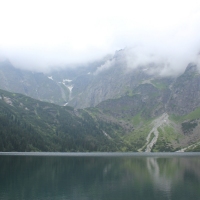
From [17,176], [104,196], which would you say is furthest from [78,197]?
[17,176]

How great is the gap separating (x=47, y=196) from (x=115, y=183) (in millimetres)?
28474

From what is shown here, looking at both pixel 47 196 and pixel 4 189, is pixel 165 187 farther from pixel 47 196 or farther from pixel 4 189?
pixel 4 189

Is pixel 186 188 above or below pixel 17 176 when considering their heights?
below

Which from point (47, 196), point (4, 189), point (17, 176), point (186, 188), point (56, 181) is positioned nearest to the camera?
point (47, 196)

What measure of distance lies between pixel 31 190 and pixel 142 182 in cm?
3656

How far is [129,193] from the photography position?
7206 cm

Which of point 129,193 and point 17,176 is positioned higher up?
point 17,176

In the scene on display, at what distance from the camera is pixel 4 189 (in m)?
71.7

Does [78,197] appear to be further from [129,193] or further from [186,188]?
[186,188]

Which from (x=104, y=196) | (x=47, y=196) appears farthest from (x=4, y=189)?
(x=104, y=196)

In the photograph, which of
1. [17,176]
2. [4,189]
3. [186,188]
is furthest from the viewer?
[17,176]

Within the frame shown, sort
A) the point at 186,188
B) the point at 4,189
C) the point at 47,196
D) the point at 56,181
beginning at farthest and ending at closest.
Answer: the point at 56,181 → the point at 186,188 → the point at 4,189 → the point at 47,196

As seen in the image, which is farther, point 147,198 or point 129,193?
point 129,193

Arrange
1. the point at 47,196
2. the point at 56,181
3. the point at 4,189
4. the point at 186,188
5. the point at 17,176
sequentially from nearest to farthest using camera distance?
1. the point at 47,196
2. the point at 4,189
3. the point at 186,188
4. the point at 56,181
5. the point at 17,176
